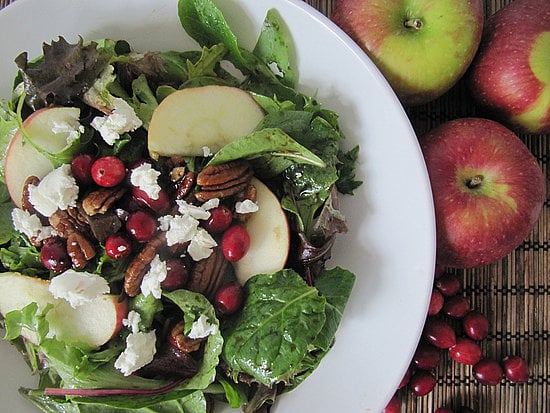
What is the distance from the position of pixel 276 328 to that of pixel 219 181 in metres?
0.27

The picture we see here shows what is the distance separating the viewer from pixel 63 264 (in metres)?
1.08

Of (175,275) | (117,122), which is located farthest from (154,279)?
(117,122)

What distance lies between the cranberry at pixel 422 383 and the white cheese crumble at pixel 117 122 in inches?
31.3

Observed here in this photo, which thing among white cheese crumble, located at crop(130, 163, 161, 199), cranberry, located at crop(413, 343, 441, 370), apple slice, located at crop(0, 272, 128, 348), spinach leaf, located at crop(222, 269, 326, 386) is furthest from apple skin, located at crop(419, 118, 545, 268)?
apple slice, located at crop(0, 272, 128, 348)

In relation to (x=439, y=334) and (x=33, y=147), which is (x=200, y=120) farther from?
(x=439, y=334)

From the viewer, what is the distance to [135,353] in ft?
3.45

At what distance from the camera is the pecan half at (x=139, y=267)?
42.6 inches

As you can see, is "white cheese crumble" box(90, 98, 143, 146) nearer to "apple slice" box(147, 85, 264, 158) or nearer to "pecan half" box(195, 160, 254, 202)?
"apple slice" box(147, 85, 264, 158)

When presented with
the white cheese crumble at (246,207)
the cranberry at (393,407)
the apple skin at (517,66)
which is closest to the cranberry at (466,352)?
the cranberry at (393,407)

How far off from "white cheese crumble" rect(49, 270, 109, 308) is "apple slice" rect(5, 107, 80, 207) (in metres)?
0.20

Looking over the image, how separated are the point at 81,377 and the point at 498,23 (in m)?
1.07

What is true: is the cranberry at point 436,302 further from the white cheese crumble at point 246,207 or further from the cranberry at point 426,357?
the white cheese crumble at point 246,207

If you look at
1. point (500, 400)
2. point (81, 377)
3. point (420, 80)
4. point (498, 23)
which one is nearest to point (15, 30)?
point (81, 377)

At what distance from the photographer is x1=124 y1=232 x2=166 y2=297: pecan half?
1081 mm
